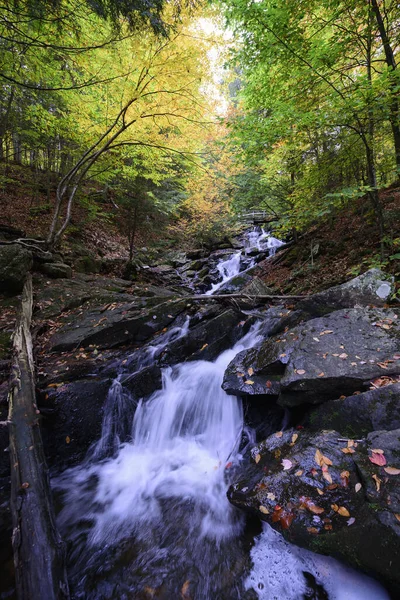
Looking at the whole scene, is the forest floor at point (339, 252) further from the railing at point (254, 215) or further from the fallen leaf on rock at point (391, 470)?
the fallen leaf on rock at point (391, 470)

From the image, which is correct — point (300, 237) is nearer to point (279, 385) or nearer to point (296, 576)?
point (279, 385)

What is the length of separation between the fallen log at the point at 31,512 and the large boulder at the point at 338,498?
1.80 m

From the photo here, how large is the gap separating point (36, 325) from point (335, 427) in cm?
588

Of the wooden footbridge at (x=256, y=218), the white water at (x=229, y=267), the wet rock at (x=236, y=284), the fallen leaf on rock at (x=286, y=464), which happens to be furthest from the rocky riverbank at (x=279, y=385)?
the white water at (x=229, y=267)

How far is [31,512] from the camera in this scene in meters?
2.32

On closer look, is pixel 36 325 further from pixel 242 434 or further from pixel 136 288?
pixel 242 434

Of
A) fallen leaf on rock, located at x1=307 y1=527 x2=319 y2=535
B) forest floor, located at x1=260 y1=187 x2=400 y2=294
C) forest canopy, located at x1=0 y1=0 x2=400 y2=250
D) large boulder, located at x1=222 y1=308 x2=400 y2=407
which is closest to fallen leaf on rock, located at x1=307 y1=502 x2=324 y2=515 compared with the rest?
fallen leaf on rock, located at x1=307 y1=527 x2=319 y2=535

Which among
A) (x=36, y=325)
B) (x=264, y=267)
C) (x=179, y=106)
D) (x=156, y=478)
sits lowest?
(x=156, y=478)

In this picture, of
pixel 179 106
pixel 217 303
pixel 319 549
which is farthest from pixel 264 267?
pixel 319 549

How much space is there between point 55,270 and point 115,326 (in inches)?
143

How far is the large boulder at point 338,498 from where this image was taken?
2.06 metres

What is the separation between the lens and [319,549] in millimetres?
2273

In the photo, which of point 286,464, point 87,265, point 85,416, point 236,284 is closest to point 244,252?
point 236,284

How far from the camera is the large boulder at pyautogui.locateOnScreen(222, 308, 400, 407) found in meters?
3.38
